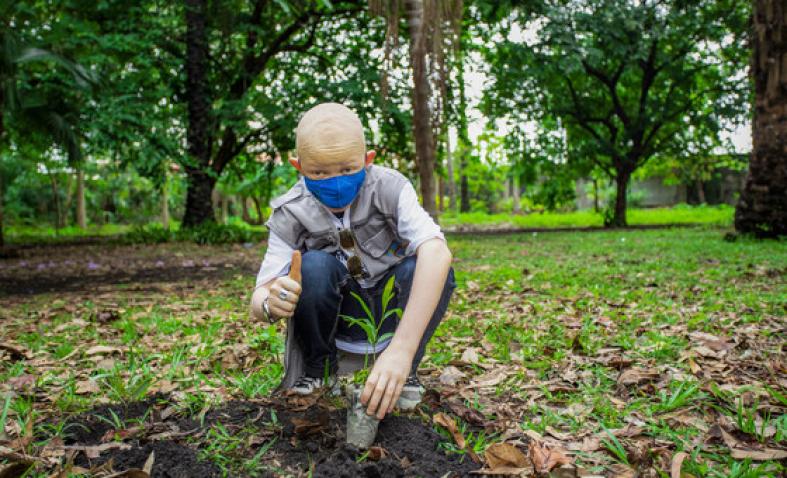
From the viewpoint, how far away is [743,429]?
194cm

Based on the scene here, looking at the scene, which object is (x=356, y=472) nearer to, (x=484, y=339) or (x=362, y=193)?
(x=362, y=193)

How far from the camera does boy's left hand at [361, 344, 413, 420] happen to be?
1686mm

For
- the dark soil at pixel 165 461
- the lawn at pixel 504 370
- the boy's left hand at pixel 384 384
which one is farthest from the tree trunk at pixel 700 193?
the dark soil at pixel 165 461

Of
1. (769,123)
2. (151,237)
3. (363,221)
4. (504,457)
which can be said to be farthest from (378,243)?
(151,237)

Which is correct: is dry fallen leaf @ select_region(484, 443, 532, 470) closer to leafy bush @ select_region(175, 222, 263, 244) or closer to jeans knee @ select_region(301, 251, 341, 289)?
jeans knee @ select_region(301, 251, 341, 289)

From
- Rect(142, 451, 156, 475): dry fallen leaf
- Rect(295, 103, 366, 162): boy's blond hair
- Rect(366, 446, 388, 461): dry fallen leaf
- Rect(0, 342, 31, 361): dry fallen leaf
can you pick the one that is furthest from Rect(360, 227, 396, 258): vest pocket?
Rect(0, 342, 31, 361): dry fallen leaf

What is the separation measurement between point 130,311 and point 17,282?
307 cm

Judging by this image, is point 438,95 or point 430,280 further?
point 438,95

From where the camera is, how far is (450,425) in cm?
195

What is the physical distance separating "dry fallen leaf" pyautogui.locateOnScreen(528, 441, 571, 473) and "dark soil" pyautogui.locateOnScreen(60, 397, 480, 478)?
7.4 inches

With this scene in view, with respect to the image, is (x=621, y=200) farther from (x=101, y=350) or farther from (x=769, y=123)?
(x=101, y=350)

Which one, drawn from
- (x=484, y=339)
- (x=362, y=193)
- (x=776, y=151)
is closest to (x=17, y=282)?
(x=484, y=339)

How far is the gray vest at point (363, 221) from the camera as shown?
6.92 ft

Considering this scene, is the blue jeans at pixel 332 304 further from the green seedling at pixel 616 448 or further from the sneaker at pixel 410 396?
the green seedling at pixel 616 448
